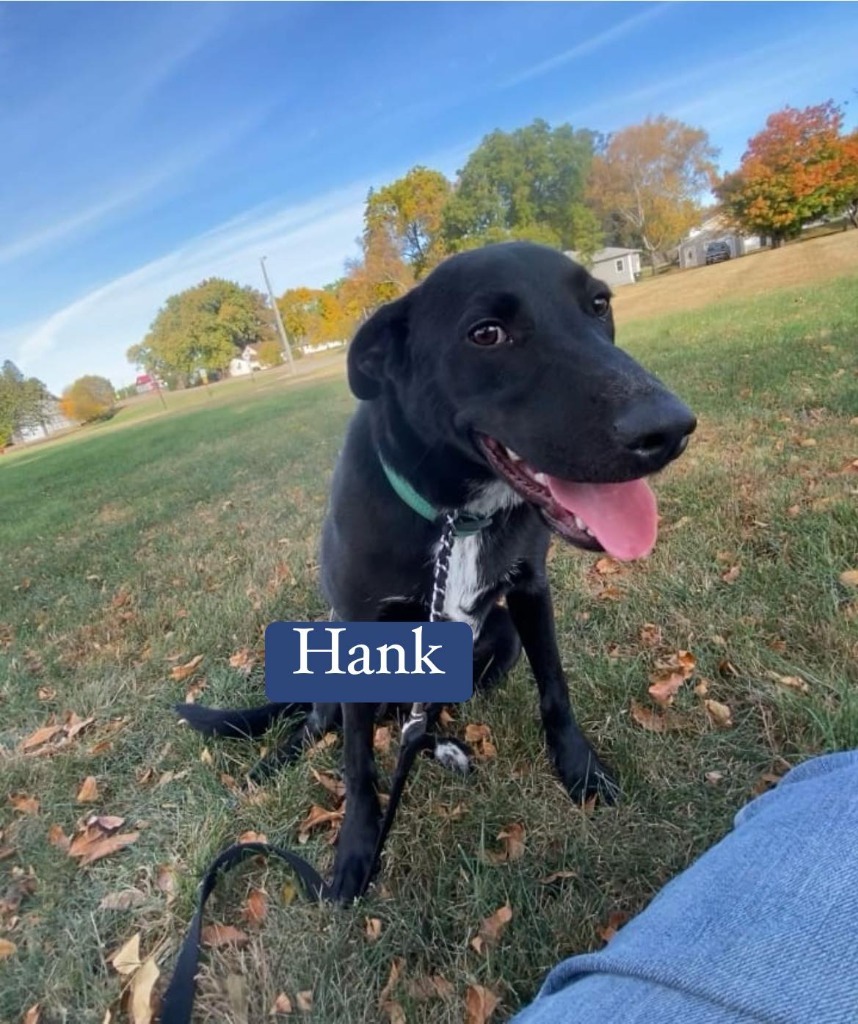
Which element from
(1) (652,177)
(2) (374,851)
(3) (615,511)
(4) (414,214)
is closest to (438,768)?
(2) (374,851)

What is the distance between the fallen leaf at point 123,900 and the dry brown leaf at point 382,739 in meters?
0.79

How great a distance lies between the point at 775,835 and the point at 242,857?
144 centimetres

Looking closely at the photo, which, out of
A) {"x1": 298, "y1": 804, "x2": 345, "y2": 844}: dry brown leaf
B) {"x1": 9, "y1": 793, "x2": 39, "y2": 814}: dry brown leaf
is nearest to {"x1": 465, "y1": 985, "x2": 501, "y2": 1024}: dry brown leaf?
{"x1": 298, "y1": 804, "x2": 345, "y2": 844}: dry brown leaf

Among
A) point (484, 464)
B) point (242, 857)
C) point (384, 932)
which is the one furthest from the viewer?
point (242, 857)

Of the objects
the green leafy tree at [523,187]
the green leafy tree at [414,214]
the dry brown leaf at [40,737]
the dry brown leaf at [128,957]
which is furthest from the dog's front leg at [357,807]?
the green leafy tree at [523,187]

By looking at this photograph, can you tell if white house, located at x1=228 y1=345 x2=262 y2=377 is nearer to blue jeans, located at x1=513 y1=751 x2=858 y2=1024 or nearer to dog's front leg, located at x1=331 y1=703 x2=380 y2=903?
dog's front leg, located at x1=331 y1=703 x2=380 y2=903

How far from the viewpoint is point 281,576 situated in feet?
12.4

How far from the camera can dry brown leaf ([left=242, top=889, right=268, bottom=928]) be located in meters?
1.63

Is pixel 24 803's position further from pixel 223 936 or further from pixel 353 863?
pixel 353 863

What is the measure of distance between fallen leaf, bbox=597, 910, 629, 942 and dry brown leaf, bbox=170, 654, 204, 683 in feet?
6.86

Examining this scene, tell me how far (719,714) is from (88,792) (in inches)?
83.3

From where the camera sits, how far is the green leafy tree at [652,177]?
33031mm

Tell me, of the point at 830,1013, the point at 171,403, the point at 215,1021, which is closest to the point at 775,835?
the point at 830,1013

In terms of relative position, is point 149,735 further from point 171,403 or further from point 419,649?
point 171,403
